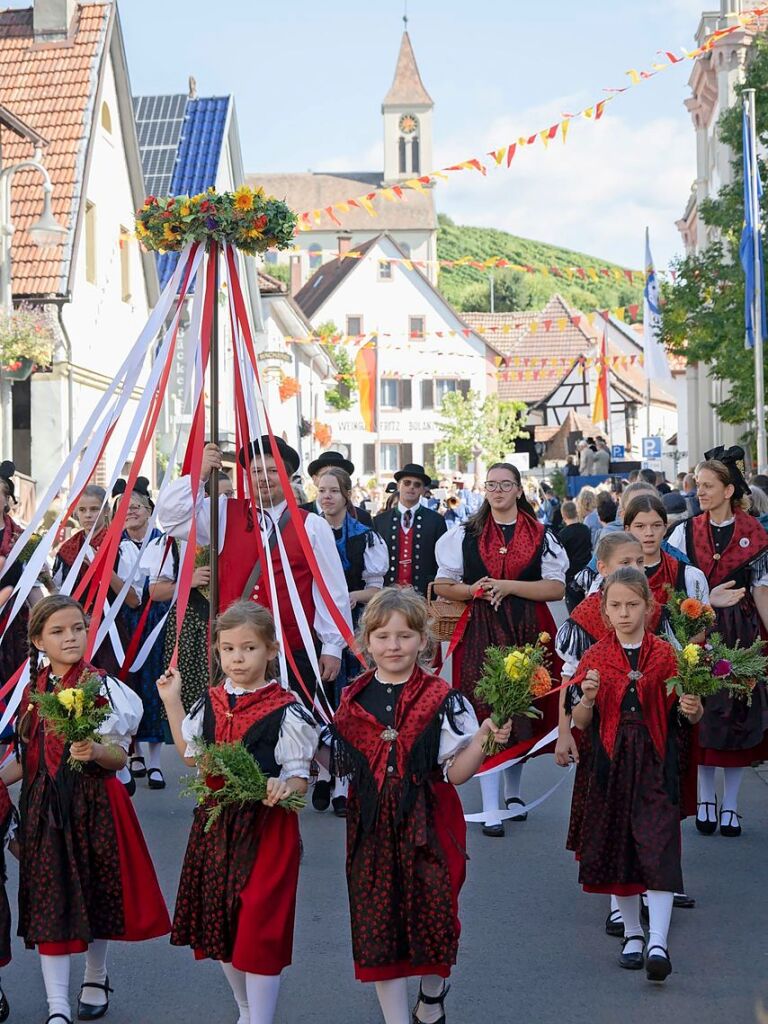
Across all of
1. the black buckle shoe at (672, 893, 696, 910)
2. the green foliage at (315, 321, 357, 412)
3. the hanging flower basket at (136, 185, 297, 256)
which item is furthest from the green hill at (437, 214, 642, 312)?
the black buckle shoe at (672, 893, 696, 910)

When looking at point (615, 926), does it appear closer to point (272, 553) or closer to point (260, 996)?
point (260, 996)

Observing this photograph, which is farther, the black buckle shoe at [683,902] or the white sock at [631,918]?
the black buckle shoe at [683,902]

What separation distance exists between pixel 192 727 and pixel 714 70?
36.0m

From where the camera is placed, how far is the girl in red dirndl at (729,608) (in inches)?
297

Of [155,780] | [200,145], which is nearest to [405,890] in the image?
[155,780]

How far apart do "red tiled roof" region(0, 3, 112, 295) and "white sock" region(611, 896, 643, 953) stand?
58.7 ft

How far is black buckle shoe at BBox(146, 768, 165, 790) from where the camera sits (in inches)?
352

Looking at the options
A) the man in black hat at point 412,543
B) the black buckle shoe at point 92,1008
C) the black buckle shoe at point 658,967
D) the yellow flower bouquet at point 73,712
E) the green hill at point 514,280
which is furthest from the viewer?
the green hill at point 514,280

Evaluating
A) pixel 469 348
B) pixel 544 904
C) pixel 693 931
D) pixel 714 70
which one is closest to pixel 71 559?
pixel 544 904

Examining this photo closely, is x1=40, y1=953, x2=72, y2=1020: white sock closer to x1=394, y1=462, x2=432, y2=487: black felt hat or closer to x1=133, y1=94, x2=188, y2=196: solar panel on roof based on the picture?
x1=394, y1=462, x2=432, y2=487: black felt hat

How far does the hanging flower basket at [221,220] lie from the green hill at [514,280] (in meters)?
76.0

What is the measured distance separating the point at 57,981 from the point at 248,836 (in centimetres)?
86

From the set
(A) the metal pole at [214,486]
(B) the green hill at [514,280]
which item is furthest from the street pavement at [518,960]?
(B) the green hill at [514,280]

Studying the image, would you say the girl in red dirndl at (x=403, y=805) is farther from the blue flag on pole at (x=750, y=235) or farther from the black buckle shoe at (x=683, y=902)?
the blue flag on pole at (x=750, y=235)
